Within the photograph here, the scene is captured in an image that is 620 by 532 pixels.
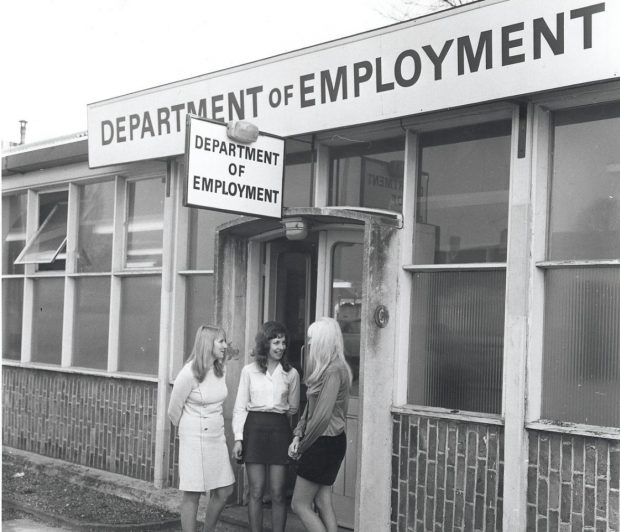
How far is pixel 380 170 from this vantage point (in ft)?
22.1

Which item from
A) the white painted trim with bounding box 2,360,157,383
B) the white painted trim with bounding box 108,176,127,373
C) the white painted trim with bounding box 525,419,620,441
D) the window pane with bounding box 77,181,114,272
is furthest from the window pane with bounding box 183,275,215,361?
the white painted trim with bounding box 525,419,620,441

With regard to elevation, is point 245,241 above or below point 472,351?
above

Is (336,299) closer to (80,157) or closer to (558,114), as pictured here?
(558,114)

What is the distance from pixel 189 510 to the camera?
6.10 m

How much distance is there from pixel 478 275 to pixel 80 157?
18.8 feet

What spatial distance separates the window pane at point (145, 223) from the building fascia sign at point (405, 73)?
30.7 inches

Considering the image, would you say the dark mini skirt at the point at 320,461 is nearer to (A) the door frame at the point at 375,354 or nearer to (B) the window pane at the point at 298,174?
(A) the door frame at the point at 375,354

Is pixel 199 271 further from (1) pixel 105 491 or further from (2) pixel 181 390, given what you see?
(1) pixel 105 491

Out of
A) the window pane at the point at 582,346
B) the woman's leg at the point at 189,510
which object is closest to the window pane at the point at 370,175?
the window pane at the point at 582,346

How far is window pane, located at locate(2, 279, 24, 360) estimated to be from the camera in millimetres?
11078

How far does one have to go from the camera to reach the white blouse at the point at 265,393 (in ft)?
20.4

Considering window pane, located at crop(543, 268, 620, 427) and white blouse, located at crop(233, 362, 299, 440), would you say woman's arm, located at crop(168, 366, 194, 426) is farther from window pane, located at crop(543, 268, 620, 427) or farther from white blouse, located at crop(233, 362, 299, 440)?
window pane, located at crop(543, 268, 620, 427)

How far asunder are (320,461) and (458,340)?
1.36 metres

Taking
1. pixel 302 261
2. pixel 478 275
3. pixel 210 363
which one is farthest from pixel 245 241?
pixel 478 275
